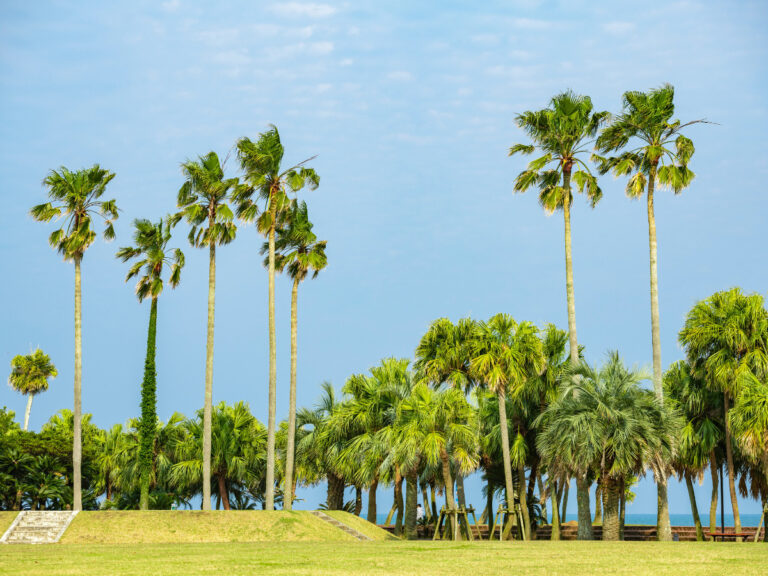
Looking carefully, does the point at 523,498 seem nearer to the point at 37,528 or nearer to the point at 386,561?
the point at 386,561

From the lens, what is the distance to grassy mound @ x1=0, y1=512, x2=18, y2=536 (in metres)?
30.9

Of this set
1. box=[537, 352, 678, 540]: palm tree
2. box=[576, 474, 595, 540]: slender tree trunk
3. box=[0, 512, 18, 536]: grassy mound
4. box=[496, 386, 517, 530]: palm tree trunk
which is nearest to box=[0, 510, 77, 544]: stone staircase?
box=[0, 512, 18, 536]: grassy mound

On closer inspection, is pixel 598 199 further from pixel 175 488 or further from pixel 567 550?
pixel 175 488

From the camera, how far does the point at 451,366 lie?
3850 cm

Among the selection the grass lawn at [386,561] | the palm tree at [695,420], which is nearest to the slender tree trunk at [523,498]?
the palm tree at [695,420]

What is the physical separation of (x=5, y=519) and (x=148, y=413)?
11.2 m

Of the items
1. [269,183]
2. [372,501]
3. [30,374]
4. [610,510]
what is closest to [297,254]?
→ [269,183]

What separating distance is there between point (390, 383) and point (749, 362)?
54.2ft

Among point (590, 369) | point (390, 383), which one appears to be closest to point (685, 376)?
point (590, 369)

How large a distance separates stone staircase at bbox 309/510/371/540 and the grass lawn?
368 inches

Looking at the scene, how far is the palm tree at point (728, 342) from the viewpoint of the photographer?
35812 millimetres

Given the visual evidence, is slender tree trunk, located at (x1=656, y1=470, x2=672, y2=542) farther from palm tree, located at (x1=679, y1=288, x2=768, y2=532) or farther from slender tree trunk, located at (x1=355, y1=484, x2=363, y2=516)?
slender tree trunk, located at (x1=355, y1=484, x2=363, y2=516)

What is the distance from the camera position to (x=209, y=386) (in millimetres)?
39625

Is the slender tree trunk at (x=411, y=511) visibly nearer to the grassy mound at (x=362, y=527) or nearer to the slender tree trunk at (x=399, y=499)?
the slender tree trunk at (x=399, y=499)
